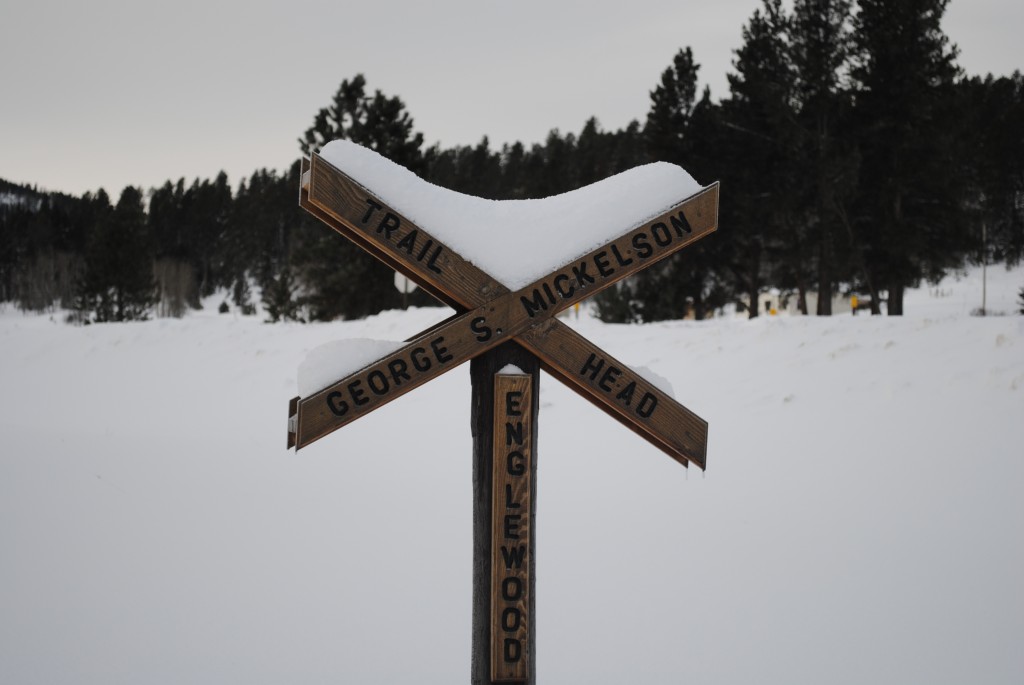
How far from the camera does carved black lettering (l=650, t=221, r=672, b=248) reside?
2.78m

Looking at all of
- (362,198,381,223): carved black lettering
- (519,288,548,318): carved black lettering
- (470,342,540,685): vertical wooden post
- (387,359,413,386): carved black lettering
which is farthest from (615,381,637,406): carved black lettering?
(362,198,381,223): carved black lettering

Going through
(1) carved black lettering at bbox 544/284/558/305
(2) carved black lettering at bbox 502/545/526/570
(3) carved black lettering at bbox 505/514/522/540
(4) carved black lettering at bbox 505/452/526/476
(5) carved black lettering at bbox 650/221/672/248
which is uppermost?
(5) carved black lettering at bbox 650/221/672/248

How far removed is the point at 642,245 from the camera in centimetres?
277

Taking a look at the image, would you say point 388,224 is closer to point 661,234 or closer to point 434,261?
point 434,261

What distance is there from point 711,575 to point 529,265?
3.85 metres

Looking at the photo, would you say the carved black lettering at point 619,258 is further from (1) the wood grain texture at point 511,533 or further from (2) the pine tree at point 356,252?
(2) the pine tree at point 356,252

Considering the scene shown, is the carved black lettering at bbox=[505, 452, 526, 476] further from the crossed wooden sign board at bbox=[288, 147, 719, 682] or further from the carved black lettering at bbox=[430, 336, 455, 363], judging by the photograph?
the carved black lettering at bbox=[430, 336, 455, 363]

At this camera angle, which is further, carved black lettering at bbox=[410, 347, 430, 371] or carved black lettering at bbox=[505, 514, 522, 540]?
carved black lettering at bbox=[505, 514, 522, 540]

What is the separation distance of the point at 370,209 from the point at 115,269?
134ft

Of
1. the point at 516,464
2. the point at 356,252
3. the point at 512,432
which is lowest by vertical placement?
the point at 516,464

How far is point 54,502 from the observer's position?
7336mm

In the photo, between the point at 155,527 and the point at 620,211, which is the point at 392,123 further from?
the point at 620,211

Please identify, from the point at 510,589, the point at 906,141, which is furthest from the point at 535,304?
the point at 906,141

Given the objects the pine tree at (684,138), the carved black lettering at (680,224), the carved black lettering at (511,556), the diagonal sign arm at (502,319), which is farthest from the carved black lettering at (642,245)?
the pine tree at (684,138)
